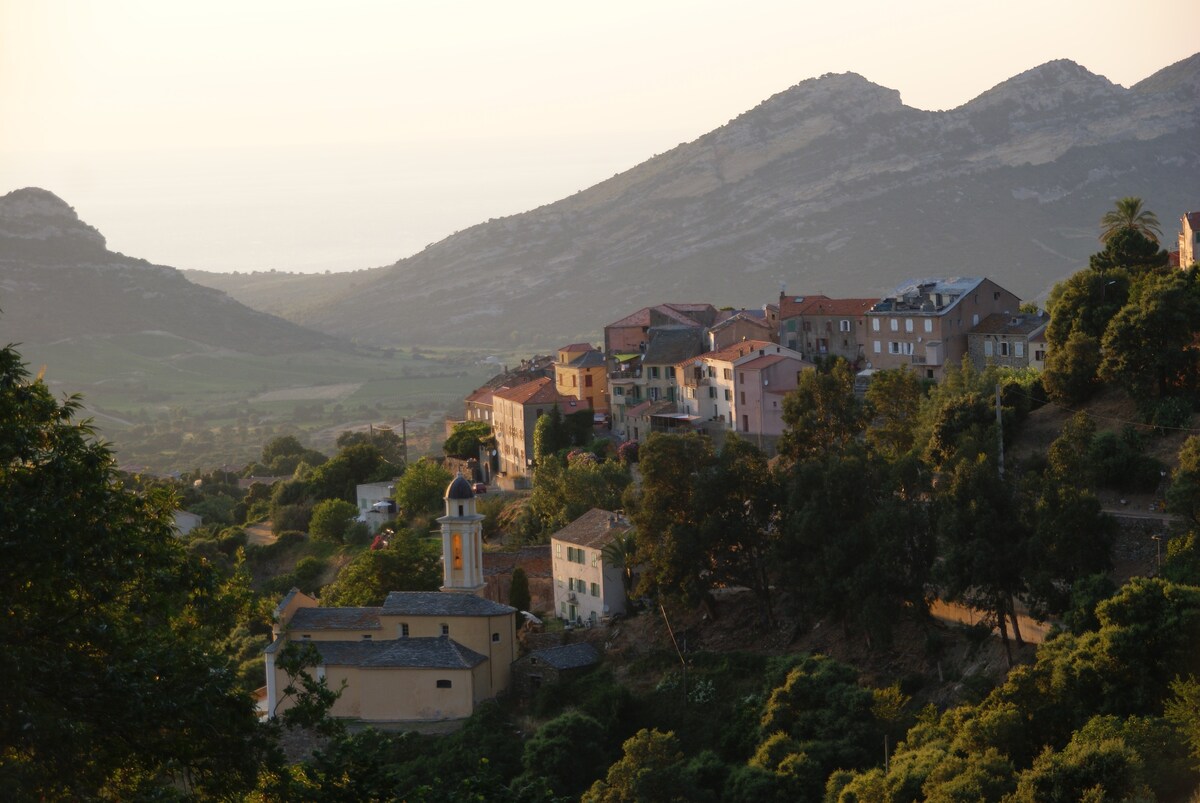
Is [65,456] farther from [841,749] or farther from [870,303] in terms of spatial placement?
[870,303]

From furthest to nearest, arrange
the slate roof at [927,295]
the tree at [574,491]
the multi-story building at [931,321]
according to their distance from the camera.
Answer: the slate roof at [927,295], the multi-story building at [931,321], the tree at [574,491]

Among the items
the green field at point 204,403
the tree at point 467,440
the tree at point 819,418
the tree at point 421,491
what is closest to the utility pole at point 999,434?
the tree at point 819,418

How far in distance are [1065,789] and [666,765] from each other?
10400 mm

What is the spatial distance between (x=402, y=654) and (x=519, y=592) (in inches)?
258

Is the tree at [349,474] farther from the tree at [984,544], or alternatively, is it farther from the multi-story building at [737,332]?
the tree at [984,544]

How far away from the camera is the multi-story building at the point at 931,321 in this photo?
60500 mm

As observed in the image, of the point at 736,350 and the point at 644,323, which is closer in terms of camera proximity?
the point at 736,350

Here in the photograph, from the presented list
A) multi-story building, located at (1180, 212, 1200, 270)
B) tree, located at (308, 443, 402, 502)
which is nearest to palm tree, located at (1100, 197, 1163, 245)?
multi-story building, located at (1180, 212, 1200, 270)

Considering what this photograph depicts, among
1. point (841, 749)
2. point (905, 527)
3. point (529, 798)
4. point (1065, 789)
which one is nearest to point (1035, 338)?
point (905, 527)

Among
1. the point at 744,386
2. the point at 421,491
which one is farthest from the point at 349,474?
the point at 744,386

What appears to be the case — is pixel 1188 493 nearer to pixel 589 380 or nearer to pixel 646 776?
pixel 646 776

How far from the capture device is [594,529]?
47.1 meters

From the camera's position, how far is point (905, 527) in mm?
36188

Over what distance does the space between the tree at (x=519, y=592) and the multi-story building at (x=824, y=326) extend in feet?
76.3
